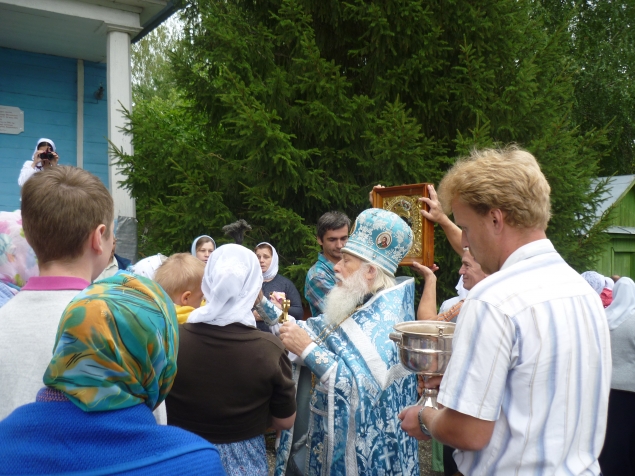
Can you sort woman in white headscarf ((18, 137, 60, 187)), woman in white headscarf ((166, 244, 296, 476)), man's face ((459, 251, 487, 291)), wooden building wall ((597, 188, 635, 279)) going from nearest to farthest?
woman in white headscarf ((166, 244, 296, 476)) → man's face ((459, 251, 487, 291)) → woman in white headscarf ((18, 137, 60, 187)) → wooden building wall ((597, 188, 635, 279))

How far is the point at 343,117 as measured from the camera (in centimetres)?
676

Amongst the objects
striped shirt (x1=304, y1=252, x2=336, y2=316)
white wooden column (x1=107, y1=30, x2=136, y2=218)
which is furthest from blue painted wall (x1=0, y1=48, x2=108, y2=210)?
striped shirt (x1=304, y1=252, x2=336, y2=316)

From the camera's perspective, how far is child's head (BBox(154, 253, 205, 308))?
331 cm

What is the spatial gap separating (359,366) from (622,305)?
10.1 feet

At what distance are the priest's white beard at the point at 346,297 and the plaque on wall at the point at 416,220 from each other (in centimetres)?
104

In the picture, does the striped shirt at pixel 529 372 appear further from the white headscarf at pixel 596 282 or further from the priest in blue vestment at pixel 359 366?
the white headscarf at pixel 596 282

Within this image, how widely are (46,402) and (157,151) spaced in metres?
6.21

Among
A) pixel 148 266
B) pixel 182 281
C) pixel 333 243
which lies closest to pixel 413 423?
pixel 182 281

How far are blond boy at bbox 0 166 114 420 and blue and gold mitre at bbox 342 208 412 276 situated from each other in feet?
5.87

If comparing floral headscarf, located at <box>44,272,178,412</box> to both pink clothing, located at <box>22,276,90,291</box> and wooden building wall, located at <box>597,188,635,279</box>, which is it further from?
wooden building wall, located at <box>597,188,635,279</box>

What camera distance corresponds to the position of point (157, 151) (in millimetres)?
7082

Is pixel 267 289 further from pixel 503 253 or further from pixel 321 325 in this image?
pixel 503 253

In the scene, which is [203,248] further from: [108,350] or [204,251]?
[108,350]

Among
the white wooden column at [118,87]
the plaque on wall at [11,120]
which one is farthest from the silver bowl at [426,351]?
the plaque on wall at [11,120]
